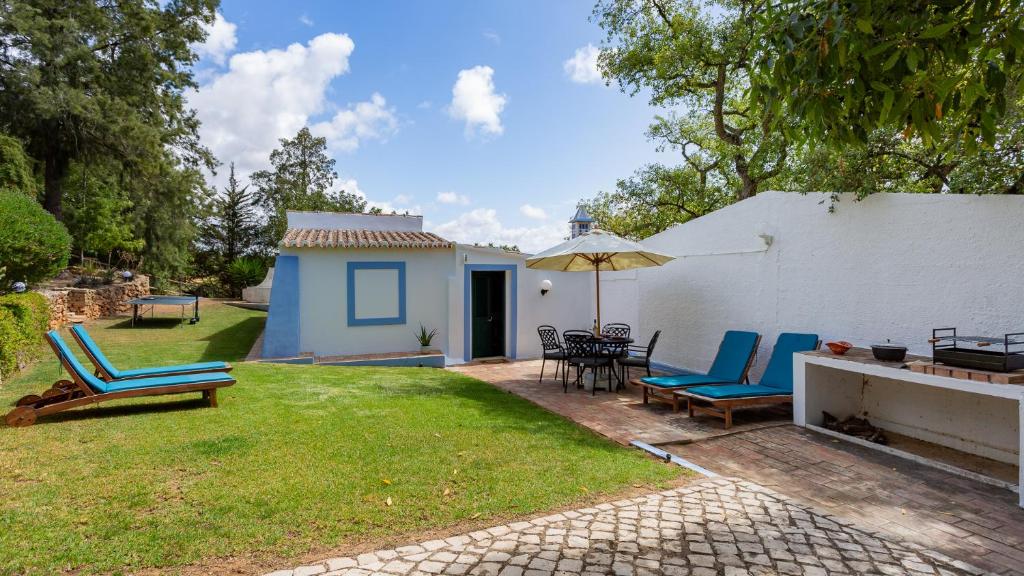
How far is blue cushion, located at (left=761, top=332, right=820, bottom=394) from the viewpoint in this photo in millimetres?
7500

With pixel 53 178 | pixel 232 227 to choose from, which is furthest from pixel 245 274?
pixel 232 227

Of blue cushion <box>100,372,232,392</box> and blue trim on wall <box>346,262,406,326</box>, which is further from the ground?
blue trim on wall <box>346,262,406,326</box>

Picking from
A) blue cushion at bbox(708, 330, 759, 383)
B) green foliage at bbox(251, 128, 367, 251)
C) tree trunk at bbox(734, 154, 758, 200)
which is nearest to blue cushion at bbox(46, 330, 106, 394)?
blue cushion at bbox(708, 330, 759, 383)

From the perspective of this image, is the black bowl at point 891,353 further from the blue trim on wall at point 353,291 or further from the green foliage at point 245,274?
the green foliage at point 245,274

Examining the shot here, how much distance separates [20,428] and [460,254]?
9.15m

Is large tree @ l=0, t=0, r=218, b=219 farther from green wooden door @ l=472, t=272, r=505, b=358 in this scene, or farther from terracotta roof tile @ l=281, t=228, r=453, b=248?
green wooden door @ l=472, t=272, r=505, b=358

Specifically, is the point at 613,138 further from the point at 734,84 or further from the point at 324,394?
the point at 324,394

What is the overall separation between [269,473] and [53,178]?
73.7 feet

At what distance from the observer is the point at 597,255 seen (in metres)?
10.2

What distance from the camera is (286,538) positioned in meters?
3.40

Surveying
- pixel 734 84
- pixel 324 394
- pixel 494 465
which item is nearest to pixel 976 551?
pixel 494 465

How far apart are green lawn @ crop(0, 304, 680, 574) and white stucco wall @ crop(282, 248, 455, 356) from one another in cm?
480

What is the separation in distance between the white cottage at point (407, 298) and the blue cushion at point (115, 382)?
484cm

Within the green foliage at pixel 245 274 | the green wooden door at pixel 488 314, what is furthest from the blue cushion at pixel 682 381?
the green foliage at pixel 245 274
